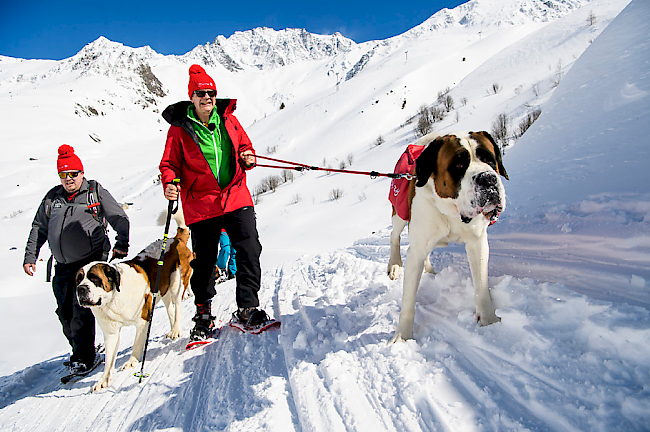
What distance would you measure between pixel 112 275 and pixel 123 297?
0.20m

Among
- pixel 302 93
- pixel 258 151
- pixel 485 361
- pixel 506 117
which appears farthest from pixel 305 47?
pixel 485 361

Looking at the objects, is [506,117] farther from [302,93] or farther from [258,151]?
[302,93]

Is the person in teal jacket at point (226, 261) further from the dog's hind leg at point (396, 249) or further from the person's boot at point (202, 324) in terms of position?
the dog's hind leg at point (396, 249)

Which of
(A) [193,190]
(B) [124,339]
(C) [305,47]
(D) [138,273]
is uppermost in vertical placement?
(C) [305,47]

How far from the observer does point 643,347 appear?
1326mm

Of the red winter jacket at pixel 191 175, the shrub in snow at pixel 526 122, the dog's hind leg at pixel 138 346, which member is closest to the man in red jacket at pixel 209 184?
the red winter jacket at pixel 191 175

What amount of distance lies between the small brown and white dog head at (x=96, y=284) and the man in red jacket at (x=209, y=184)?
60cm

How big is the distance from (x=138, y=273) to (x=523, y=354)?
9.56 feet

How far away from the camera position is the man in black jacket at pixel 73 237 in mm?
2887

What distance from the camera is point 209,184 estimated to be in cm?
265

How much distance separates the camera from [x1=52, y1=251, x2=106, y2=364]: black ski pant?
2.89 metres

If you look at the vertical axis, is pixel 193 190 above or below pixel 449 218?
above

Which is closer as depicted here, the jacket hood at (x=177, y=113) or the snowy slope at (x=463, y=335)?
the snowy slope at (x=463, y=335)

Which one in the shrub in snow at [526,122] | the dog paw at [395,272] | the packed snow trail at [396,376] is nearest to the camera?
the packed snow trail at [396,376]
